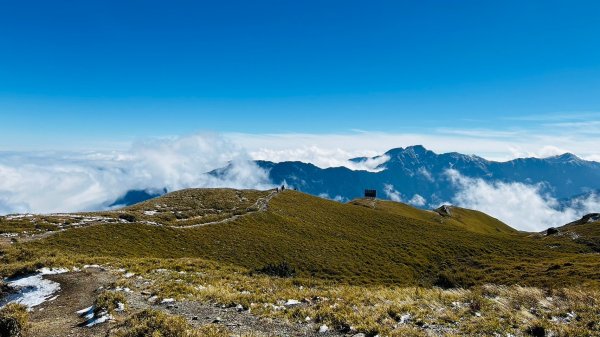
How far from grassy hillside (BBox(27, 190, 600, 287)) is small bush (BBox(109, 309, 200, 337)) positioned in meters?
28.8

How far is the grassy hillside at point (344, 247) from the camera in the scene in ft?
155

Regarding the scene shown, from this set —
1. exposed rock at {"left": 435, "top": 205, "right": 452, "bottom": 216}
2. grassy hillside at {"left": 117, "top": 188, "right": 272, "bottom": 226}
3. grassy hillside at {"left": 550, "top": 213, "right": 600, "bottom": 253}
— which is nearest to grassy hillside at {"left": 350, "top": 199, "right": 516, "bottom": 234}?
exposed rock at {"left": 435, "top": 205, "right": 452, "bottom": 216}

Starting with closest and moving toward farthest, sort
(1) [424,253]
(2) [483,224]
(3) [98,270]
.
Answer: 1. (3) [98,270]
2. (1) [424,253]
3. (2) [483,224]

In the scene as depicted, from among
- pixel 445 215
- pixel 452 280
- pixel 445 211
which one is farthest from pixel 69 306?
pixel 445 211

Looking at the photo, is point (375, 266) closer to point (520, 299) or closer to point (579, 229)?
point (520, 299)

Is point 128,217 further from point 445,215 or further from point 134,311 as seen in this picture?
point 445,215

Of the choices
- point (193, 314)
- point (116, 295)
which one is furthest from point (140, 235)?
point (193, 314)

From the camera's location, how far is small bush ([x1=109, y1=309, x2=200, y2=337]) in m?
12.3

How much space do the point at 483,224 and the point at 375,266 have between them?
4837 inches

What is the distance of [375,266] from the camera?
58344mm

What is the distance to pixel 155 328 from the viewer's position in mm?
12641

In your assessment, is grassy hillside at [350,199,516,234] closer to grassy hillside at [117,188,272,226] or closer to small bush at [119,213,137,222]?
grassy hillside at [117,188,272,226]

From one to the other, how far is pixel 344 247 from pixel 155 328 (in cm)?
5569

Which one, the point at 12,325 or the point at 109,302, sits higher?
the point at 12,325
